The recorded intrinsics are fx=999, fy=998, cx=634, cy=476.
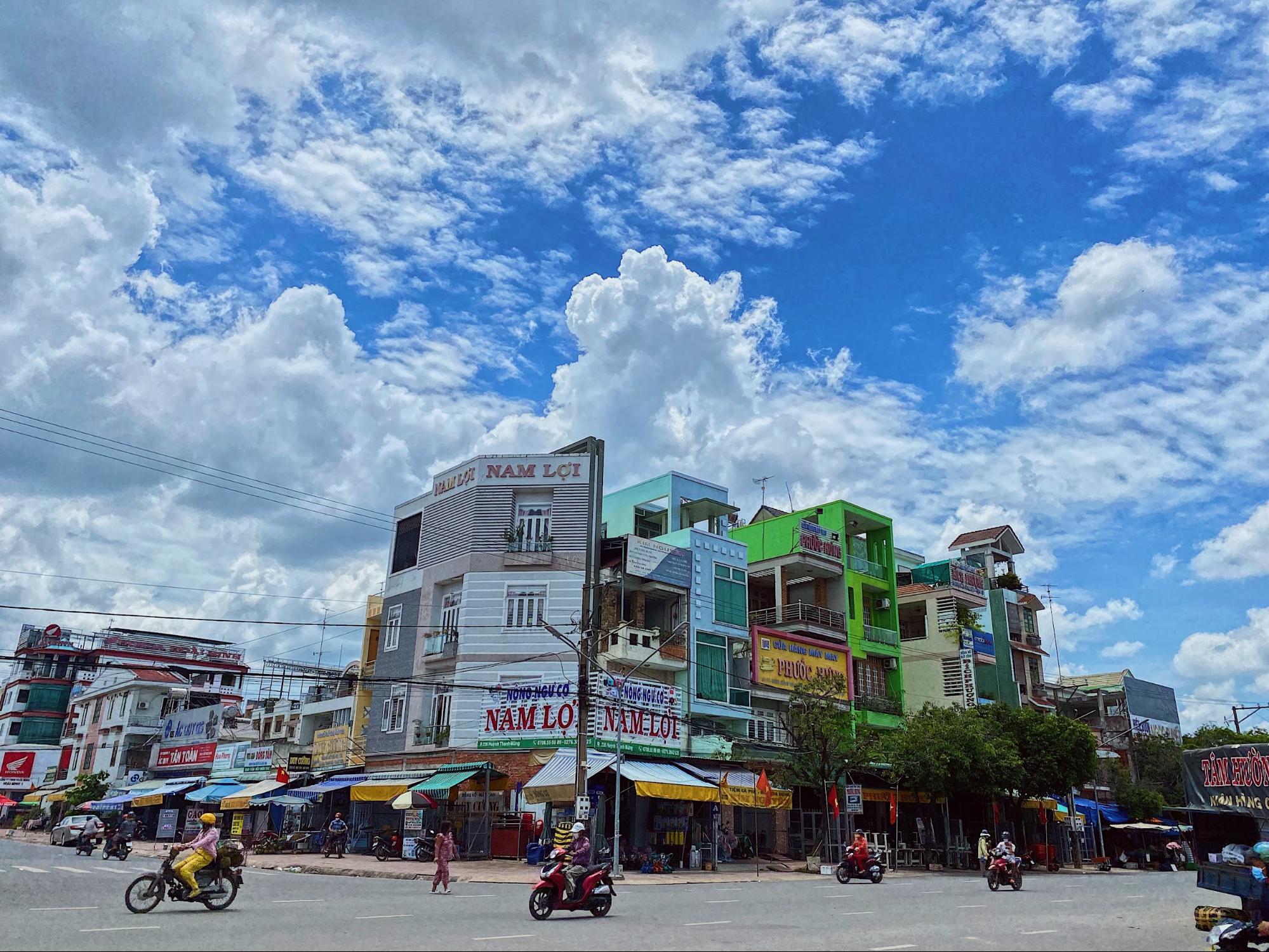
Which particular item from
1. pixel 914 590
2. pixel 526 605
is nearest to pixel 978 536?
pixel 914 590

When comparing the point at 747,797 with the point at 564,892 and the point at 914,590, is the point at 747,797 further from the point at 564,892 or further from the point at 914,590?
the point at 914,590

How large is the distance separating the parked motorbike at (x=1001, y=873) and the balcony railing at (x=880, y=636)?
21345mm

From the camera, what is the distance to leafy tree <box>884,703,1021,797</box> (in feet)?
119

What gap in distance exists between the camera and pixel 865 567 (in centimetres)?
4700

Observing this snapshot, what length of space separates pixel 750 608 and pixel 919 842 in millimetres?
12016

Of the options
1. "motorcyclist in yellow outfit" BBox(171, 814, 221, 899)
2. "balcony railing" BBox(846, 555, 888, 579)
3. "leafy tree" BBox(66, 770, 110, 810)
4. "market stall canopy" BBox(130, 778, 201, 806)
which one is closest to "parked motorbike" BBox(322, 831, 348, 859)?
"market stall canopy" BBox(130, 778, 201, 806)

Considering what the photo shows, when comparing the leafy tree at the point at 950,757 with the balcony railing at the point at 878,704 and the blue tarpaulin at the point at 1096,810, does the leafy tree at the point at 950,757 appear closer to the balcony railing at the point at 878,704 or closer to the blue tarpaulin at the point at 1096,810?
the balcony railing at the point at 878,704

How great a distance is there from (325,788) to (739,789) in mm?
15231

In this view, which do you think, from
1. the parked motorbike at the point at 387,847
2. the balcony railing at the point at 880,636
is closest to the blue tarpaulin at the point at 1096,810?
the balcony railing at the point at 880,636

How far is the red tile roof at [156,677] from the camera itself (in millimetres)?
62906

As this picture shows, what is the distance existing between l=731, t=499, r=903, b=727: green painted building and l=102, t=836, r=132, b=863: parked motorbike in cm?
2527

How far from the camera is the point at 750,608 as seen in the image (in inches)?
1797

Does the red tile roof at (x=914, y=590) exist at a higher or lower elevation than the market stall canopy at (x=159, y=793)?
higher

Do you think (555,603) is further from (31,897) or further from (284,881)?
(31,897)
